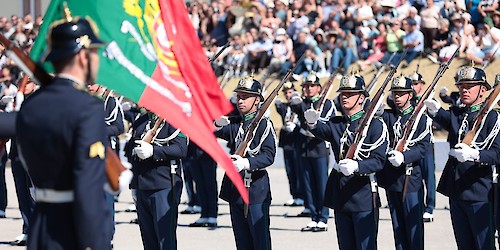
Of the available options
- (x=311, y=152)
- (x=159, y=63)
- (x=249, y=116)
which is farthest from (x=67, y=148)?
(x=311, y=152)

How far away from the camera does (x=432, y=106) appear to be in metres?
9.04

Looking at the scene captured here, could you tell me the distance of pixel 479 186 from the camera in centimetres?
860

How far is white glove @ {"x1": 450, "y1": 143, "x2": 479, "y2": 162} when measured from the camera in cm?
836

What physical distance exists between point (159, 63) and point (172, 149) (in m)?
2.91

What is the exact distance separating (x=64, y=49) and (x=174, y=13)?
1579 mm

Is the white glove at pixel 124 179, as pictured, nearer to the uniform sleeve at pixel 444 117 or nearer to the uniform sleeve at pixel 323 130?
the uniform sleeve at pixel 323 130

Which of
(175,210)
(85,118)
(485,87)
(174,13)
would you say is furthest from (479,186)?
(85,118)

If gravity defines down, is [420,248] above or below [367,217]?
below

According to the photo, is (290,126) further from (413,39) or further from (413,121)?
(413,39)

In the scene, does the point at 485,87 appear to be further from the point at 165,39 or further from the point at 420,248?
the point at 165,39

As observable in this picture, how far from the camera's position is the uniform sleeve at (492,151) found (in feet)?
27.6

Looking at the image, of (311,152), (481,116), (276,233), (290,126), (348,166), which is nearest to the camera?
(348,166)

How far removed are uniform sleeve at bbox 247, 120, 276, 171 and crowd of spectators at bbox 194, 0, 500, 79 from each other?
364 inches

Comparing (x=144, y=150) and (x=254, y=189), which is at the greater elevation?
(x=144, y=150)
